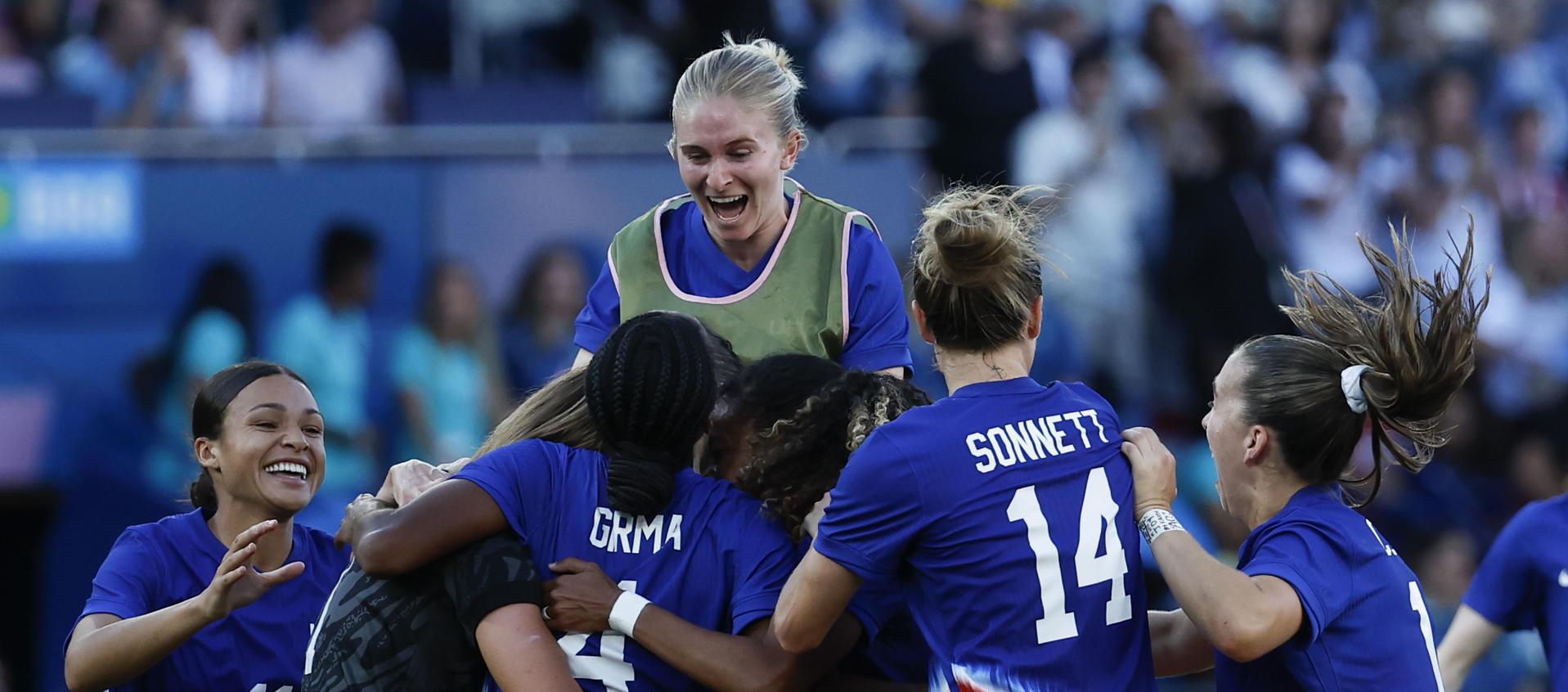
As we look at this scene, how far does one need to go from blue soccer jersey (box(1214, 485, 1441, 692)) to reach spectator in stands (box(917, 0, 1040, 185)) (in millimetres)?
5544

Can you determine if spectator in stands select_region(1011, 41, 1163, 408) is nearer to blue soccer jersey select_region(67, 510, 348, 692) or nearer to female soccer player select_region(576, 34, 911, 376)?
female soccer player select_region(576, 34, 911, 376)

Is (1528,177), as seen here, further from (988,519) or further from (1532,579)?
(988,519)

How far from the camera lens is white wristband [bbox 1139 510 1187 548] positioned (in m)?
3.22

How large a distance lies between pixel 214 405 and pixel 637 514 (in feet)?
4.84

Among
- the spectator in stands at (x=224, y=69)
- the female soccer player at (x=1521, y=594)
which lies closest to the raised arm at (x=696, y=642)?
the female soccer player at (x=1521, y=594)

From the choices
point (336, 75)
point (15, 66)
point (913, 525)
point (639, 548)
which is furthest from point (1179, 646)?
point (15, 66)

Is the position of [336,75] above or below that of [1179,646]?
above

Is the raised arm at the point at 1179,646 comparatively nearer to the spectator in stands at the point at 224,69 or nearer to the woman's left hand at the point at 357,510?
the woman's left hand at the point at 357,510

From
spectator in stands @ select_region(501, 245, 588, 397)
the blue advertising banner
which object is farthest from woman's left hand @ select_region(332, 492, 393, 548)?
the blue advertising banner

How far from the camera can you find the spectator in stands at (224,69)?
828cm

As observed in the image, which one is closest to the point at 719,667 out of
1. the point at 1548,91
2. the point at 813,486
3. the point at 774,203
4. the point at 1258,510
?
the point at 813,486

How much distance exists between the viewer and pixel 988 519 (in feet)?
10.2

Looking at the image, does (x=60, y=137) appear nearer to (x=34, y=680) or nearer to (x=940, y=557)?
(x=34, y=680)

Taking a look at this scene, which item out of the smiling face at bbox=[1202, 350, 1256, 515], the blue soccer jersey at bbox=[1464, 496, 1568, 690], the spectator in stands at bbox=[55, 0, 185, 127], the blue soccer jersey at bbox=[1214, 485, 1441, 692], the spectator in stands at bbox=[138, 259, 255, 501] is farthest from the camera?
the spectator in stands at bbox=[55, 0, 185, 127]
